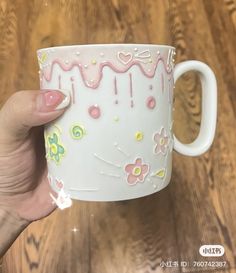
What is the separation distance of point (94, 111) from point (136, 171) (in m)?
0.09

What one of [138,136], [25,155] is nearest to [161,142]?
[138,136]

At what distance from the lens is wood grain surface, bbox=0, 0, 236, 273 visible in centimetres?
69

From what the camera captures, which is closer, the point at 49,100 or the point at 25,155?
the point at 49,100

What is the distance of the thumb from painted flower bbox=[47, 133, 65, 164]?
0.02 m

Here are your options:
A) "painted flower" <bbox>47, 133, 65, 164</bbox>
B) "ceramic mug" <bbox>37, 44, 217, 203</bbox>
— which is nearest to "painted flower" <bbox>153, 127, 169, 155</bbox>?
"ceramic mug" <bbox>37, 44, 217, 203</bbox>

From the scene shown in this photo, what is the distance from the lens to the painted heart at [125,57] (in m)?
0.43

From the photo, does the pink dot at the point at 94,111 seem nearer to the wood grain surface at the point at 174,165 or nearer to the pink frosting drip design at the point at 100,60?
the pink frosting drip design at the point at 100,60

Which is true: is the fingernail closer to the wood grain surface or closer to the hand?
the hand

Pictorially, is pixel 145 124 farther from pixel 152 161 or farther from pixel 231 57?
pixel 231 57

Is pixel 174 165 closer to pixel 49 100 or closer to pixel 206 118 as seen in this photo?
pixel 206 118

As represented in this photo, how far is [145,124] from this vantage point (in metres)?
0.46

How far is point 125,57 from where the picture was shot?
0.43 metres

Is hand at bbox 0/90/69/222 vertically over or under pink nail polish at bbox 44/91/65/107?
under

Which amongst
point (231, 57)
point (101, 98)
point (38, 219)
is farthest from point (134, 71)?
point (231, 57)
